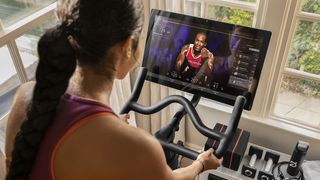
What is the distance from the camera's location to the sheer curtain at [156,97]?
187cm

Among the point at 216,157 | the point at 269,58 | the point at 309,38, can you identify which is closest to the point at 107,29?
the point at 216,157

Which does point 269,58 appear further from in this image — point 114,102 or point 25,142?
point 25,142

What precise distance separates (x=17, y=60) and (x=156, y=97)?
0.89 meters

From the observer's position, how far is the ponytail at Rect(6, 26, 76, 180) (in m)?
0.87

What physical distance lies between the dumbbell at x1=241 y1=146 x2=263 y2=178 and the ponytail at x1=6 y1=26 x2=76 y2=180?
4.08 feet

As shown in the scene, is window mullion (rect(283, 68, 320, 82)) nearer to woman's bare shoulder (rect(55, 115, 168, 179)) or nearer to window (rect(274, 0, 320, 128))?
window (rect(274, 0, 320, 128))

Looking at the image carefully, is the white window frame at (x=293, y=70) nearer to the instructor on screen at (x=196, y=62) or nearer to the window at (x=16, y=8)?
the instructor on screen at (x=196, y=62)

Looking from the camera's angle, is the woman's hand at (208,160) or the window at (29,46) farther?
the window at (29,46)

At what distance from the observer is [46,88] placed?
35.5 inches

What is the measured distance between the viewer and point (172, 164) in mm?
1485

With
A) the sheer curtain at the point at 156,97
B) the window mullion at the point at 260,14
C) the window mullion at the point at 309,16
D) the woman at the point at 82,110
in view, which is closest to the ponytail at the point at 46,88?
the woman at the point at 82,110

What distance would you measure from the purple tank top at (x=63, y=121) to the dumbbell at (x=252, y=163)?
3.86 ft

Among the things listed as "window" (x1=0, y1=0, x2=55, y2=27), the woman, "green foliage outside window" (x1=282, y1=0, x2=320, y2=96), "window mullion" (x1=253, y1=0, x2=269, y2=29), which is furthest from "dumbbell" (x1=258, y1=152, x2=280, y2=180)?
"window" (x1=0, y1=0, x2=55, y2=27)

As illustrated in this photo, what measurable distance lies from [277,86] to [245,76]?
0.56 meters
